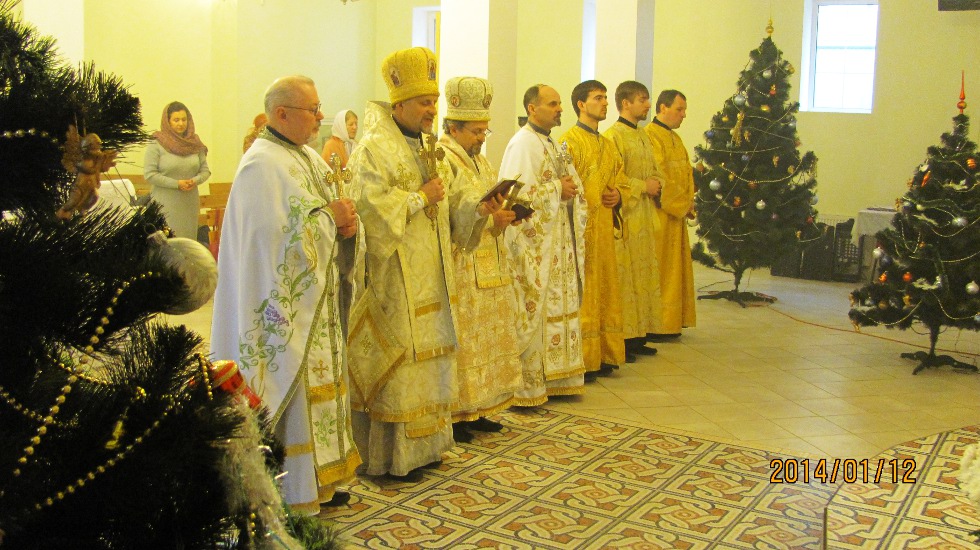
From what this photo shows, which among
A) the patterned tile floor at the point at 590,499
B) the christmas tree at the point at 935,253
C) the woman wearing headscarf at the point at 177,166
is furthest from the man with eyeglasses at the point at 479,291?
the woman wearing headscarf at the point at 177,166

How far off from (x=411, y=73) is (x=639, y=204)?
3548 mm

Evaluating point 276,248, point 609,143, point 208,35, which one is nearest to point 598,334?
point 609,143

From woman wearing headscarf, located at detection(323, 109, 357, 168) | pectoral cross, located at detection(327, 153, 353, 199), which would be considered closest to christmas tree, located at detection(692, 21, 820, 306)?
woman wearing headscarf, located at detection(323, 109, 357, 168)

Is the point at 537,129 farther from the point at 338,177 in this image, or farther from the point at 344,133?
the point at 344,133

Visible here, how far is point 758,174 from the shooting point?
1020cm

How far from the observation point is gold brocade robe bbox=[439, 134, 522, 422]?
505 cm

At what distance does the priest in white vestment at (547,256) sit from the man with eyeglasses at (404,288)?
4.01 ft

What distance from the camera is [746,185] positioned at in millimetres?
10242

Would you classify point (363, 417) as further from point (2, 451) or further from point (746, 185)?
point (746, 185)

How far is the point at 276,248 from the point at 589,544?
174 cm

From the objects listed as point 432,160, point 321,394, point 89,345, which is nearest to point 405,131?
point 432,160

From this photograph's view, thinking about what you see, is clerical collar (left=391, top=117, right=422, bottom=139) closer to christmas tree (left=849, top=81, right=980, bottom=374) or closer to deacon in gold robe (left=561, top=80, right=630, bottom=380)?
deacon in gold robe (left=561, top=80, right=630, bottom=380)

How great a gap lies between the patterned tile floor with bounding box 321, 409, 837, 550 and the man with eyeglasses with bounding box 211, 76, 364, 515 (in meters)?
0.40

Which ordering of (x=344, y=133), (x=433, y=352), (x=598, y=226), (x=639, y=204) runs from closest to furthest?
1. (x=433, y=352)
2. (x=598, y=226)
3. (x=639, y=204)
4. (x=344, y=133)
